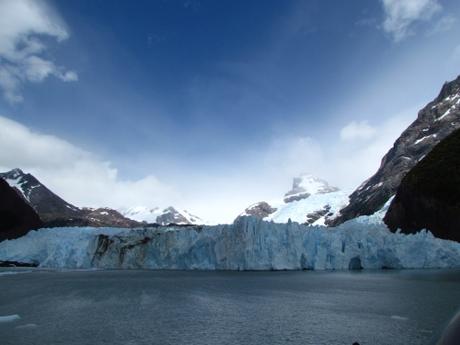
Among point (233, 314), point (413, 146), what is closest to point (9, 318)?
point (233, 314)

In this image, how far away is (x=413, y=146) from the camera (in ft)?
409

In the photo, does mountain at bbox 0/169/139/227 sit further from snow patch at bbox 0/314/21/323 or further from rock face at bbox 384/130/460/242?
snow patch at bbox 0/314/21/323

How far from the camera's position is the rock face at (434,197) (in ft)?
188

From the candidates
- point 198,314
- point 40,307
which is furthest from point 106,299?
point 198,314

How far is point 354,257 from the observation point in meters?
55.4

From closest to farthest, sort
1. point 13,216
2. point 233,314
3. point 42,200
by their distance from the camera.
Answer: point 233,314, point 13,216, point 42,200

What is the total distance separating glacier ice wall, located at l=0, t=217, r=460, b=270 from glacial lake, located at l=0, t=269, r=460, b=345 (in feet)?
61.1

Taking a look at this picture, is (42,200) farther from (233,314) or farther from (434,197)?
(233,314)

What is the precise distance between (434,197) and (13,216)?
73535mm

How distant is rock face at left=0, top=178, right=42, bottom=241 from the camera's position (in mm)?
80250

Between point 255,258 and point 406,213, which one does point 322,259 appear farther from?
point 406,213

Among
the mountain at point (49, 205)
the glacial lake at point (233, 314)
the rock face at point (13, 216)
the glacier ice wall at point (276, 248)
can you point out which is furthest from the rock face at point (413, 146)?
the mountain at point (49, 205)

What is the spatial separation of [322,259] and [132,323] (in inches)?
1547

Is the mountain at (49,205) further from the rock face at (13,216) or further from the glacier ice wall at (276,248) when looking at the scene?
the glacier ice wall at (276,248)
